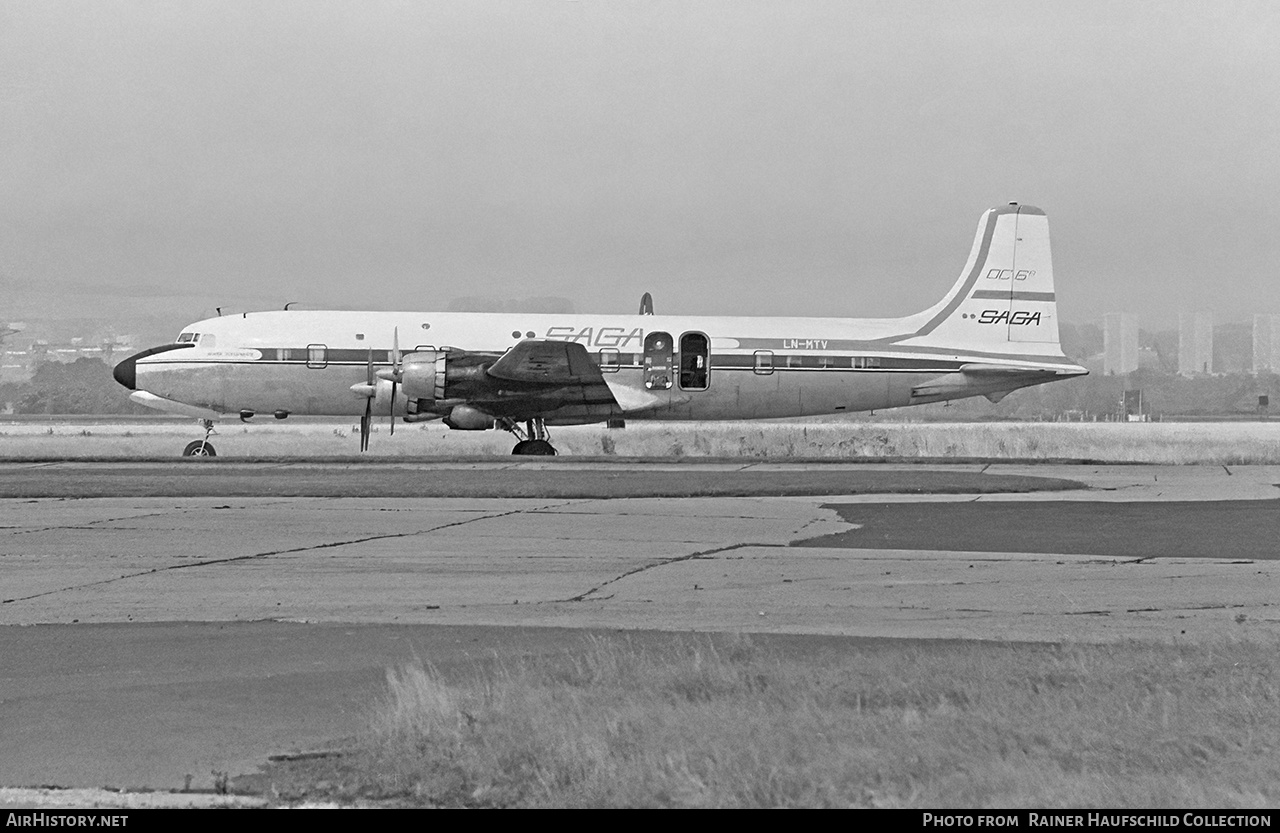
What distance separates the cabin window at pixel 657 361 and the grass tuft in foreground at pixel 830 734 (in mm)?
26909

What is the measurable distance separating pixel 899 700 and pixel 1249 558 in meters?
8.41

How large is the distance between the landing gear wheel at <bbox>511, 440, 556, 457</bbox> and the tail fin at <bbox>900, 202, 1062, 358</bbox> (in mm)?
12016

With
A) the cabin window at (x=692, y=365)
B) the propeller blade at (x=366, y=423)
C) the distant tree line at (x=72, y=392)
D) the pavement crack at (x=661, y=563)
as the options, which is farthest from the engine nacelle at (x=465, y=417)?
the distant tree line at (x=72, y=392)

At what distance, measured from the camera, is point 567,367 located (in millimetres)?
34469

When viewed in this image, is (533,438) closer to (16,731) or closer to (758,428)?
(758,428)

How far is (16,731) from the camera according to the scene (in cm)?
798

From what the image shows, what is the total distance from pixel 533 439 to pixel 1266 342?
563 ft

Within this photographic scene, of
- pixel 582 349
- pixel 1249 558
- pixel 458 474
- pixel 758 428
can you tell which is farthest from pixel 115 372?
pixel 1249 558

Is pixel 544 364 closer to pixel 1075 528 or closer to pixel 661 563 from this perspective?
pixel 1075 528

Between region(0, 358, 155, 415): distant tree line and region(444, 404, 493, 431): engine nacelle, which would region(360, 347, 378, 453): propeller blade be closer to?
region(444, 404, 493, 431): engine nacelle

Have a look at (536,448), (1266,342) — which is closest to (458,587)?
(536,448)

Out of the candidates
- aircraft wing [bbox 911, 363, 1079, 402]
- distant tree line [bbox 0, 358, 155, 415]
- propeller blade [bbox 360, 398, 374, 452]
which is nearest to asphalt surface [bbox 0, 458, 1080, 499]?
propeller blade [bbox 360, 398, 374, 452]

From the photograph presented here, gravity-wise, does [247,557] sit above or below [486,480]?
below
